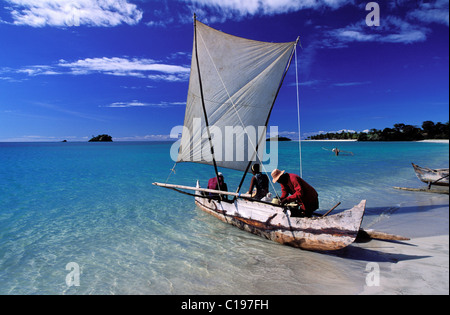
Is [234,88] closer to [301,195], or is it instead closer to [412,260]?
[301,195]

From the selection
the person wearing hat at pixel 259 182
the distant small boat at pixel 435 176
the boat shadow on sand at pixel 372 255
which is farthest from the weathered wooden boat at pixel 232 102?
the distant small boat at pixel 435 176

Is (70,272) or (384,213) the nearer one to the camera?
(70,272)

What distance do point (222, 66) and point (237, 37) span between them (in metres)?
1.35

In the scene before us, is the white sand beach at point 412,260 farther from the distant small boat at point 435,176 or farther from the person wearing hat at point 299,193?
the distant small boat at point 435,176

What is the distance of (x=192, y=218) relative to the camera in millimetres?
11383

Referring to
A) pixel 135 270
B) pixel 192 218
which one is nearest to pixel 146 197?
pixel 192 218

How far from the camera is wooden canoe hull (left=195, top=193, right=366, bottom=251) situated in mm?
6473

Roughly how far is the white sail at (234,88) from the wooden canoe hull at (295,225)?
2456mm

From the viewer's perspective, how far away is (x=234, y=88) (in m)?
9.98

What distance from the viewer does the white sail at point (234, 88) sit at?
964 centimetres

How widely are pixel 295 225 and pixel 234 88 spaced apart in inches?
237

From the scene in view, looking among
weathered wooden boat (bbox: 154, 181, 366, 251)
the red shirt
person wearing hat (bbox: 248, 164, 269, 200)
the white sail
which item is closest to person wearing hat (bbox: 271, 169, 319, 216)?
the red shirt

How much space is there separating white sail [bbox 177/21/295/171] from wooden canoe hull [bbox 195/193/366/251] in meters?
2.46
